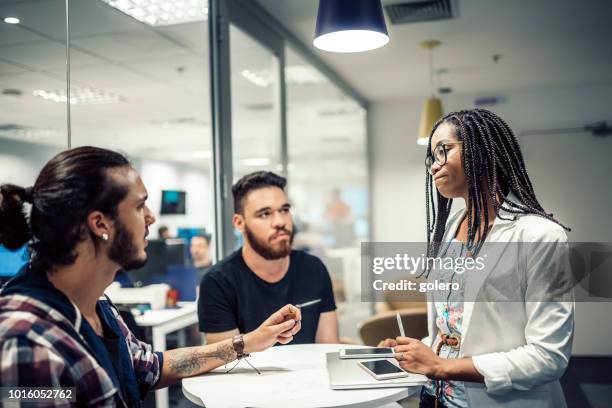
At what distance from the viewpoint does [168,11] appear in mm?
2934

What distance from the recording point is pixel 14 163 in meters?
1.70

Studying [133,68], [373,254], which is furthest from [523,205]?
[133,68]

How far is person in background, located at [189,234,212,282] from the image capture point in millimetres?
3135

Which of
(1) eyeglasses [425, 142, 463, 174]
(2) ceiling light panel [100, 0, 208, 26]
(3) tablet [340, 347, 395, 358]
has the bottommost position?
(3) tablet [340, 347, 395, 358]

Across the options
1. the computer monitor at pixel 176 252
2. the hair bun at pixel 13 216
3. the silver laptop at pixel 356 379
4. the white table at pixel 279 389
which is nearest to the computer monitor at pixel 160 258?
the computer monitor at pixel 176 252

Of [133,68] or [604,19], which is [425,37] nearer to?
[604,19]

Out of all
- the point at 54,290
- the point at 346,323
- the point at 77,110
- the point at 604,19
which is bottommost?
the point at 346,323

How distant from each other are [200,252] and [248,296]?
1.23 m

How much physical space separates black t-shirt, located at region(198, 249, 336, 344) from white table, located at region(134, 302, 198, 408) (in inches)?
37.2

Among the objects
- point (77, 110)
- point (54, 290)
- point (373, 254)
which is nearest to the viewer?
point (54, 290)

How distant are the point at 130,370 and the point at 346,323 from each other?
4804 mm

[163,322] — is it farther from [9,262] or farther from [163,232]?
[9,262]

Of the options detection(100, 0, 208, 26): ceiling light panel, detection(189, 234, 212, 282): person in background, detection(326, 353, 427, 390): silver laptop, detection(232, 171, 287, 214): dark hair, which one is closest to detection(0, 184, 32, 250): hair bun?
detection(326, 353, 427, 390): silver laptop

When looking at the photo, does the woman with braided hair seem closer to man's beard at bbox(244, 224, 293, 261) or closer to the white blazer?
the white blazer
